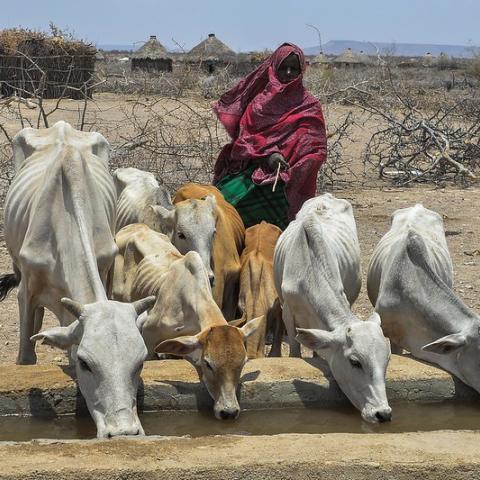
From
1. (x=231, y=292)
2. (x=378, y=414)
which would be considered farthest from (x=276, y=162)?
(x=378, y=414)

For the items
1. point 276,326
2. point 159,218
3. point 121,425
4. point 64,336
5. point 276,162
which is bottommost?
point 276,326

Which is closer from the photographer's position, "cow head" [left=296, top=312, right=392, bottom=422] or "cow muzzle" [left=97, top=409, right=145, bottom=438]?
"cow muzzle" [left=97, top=409, right=145, bottom=438]

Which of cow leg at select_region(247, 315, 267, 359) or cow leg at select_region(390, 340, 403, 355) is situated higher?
cow leg at select_region(247, 315, 267, 359)

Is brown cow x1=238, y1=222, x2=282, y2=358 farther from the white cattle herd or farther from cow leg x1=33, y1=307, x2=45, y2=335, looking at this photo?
cow leg x1=33, y1=307, x2=45, y2=335

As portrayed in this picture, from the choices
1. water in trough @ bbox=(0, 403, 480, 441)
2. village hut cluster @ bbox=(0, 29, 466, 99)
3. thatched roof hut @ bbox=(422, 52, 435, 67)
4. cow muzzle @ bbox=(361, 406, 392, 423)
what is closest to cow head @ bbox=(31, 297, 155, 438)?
water in trough @ bbox=(0, 403, 480, 441)

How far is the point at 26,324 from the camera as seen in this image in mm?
6008

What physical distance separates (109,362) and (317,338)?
128cm

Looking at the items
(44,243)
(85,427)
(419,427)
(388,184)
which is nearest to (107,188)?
(44,243)

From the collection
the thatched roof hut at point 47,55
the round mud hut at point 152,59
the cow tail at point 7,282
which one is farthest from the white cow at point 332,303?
the round mud hut at point 152,59

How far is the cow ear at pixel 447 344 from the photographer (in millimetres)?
5438

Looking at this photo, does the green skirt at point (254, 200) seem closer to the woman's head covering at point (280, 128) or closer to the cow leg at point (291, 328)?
the woman's head covering at point (280, 128)

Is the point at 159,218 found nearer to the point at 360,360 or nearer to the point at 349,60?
the point at 360,360

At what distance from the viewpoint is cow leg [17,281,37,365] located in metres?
5.97

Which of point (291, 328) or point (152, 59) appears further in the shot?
point (152, 59)
